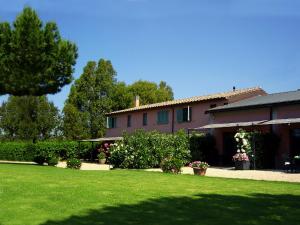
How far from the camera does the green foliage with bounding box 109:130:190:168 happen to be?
25547 millimetres

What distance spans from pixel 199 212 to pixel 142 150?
678 inches

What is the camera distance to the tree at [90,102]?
57250 millimetres

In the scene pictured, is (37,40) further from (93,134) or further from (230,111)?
(93,134)

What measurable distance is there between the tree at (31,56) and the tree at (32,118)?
33.7 meters

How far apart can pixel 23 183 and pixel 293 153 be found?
58.7ft

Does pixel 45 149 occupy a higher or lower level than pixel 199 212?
higher

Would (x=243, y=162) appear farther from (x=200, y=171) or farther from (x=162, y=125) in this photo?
(x=162, y=125)

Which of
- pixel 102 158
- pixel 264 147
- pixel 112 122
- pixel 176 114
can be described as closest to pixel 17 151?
pixel 102 158

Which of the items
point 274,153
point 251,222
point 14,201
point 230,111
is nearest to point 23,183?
point 14,201

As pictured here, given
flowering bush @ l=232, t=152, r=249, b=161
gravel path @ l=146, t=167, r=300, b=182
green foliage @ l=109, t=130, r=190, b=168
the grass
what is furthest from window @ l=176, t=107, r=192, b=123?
the grass

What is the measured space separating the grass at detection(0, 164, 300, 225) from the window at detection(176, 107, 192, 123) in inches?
975

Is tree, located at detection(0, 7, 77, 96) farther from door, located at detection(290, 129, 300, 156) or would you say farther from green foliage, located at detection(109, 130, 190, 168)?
door, located at detection(290, 129, 300, 156)

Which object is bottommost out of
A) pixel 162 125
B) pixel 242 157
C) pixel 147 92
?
pixel 242 157

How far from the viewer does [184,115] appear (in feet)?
125
